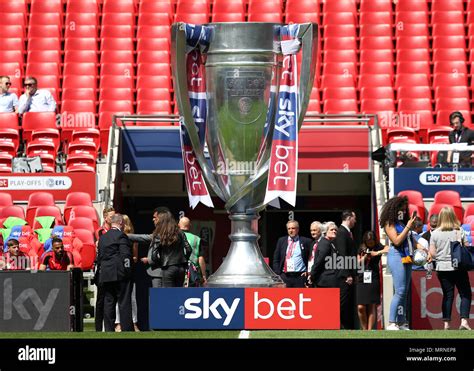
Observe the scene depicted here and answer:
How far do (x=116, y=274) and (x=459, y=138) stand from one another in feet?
19.9

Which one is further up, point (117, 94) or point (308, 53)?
point (117, 94)

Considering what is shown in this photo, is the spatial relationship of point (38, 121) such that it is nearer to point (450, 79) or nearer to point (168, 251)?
point (450, 79)

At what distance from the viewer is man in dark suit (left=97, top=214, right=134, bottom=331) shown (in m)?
14.7

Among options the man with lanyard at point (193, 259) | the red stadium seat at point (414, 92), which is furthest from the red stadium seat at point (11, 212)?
the red stadium seat at point (414, 92)

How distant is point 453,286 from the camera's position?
1516 cm

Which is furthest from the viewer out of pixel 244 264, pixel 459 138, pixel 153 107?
pixel 153 107

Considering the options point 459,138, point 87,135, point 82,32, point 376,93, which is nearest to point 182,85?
point 459,138

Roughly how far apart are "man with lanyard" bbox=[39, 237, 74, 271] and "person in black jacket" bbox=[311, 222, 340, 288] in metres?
2.64

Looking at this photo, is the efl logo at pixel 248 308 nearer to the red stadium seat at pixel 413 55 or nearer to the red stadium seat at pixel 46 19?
the red stadium seat at pixel 413 55

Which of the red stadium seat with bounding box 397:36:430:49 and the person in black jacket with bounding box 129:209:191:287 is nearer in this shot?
the person in black jacket with bounding box 129:209:191:287

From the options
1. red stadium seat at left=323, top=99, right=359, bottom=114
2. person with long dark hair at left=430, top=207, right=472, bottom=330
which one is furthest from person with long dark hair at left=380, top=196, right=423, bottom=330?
red stadium seat at left=323, top=99, right=359, bottom=114

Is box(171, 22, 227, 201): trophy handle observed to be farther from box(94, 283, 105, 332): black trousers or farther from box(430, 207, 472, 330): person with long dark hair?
box(430, 207, 472, 330): person with long dark hair
